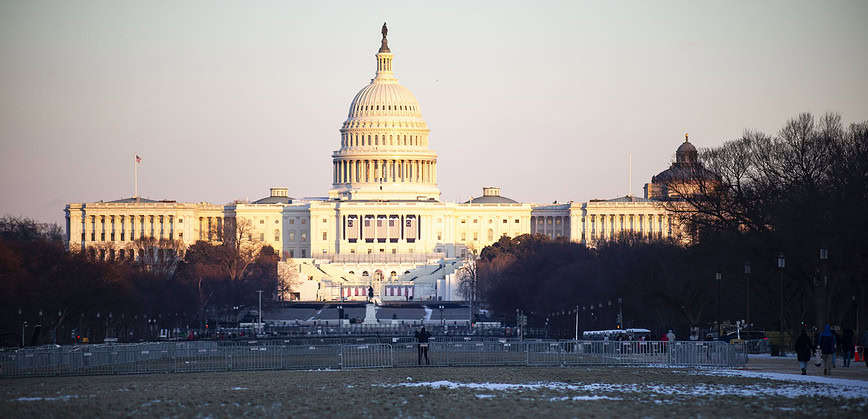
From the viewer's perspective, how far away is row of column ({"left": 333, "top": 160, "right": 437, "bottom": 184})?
190 m

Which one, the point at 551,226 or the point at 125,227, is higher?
the point at 551,226

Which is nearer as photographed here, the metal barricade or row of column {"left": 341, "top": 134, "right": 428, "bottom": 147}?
the metal barricade

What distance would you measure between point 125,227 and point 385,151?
2962cm

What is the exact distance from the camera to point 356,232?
178500 millimetres

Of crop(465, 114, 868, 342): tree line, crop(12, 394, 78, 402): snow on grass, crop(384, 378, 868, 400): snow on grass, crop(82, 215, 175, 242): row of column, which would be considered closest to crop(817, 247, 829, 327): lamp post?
→ crop(465, 114, 868, 342): tree line

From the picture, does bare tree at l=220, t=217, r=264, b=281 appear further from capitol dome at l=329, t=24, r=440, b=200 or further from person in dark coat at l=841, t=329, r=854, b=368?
person in dark coat at l=841, t=329, r=854, b=368

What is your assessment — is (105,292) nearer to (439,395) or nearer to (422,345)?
(422,345)

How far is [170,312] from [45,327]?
24.6 meters

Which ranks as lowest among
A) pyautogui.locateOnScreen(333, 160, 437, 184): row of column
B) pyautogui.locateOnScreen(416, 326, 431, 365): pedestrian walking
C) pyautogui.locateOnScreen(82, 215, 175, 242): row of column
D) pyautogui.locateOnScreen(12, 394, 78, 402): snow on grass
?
pyautogui.locateOnScreen(12, 394, 78, 402): snow on grass

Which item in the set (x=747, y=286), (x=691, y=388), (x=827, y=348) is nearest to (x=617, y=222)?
(x=747, y=286)

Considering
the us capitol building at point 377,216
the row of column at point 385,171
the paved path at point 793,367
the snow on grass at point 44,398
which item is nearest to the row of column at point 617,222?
the us capitol building at point 377,216

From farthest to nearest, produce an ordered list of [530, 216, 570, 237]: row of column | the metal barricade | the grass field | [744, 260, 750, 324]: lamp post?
[530, 216, 570, 237]: row of column, [744, 260, 750, 324]: lamp post, the metal barricade, the grass field

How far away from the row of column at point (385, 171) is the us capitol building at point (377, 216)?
0.11 metres

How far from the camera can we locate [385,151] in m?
189
